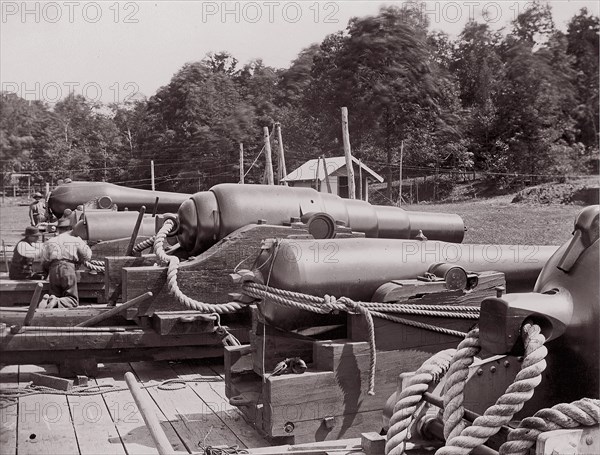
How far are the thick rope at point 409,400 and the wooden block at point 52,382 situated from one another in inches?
114

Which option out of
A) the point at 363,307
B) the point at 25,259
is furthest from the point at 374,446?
the point at 25,259

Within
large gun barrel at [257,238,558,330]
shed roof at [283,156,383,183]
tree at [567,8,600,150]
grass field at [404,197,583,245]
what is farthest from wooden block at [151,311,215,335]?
shed roof at [283,156,383,183]

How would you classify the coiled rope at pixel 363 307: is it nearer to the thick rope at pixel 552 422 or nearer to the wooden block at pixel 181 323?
the wooden block at pixel 181 323

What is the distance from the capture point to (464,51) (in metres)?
15.4

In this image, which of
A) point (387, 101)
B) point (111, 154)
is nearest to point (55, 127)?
point (111, 154)

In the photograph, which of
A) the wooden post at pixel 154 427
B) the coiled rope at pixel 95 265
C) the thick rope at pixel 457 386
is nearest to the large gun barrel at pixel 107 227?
the coiled rope at pixel 95 265

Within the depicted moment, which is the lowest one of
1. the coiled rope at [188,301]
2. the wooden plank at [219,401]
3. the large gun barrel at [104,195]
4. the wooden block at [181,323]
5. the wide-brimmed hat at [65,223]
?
the wooden plank at [219,401]

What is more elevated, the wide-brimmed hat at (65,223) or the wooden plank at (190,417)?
the wide-brimmed hat at (65,223)

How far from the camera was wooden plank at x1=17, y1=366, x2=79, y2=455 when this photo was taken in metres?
3.29

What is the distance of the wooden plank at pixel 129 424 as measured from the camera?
332cm

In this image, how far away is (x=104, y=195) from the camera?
10.4 m

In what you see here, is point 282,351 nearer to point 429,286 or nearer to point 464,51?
point 429,286

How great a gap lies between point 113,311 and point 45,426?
110cm

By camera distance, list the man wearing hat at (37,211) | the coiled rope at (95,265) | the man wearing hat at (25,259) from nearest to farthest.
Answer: the coiled rope at (95,265) < the man wearing hat at (25,259) < the man wearing hat at (37,211)
